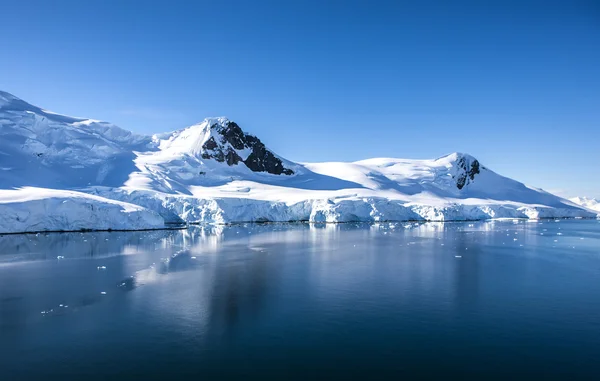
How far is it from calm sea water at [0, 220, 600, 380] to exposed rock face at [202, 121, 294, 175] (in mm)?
52810

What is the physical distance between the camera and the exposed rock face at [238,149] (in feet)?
240

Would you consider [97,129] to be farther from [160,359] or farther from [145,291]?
[160,359]

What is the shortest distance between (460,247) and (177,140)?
198 feet

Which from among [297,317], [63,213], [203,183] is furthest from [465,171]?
[297,317]

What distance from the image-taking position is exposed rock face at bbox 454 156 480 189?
3217 inches

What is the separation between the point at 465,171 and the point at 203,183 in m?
51.2

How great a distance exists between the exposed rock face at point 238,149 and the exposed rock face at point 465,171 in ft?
104

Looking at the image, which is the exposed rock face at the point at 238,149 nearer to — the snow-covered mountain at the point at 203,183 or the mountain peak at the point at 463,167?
the snow-covered mountain at the point at 203,183

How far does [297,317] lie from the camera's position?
1127 centimetres

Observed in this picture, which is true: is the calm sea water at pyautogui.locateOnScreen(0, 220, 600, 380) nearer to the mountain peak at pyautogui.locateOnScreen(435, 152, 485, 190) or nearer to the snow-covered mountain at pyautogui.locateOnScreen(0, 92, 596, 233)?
the snow-covered mountain at pyautogui.locateOnScreen(0, 92, 596, 233)

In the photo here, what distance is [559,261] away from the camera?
20.7m

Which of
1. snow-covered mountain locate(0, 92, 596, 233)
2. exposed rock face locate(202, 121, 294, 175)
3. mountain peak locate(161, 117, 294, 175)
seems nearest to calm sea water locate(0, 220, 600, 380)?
snow-covered mountain locate(0, 92, 596, 233)

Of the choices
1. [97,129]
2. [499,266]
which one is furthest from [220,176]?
[499,266]

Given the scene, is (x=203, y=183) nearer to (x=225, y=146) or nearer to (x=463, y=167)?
(x=225, y=146)
